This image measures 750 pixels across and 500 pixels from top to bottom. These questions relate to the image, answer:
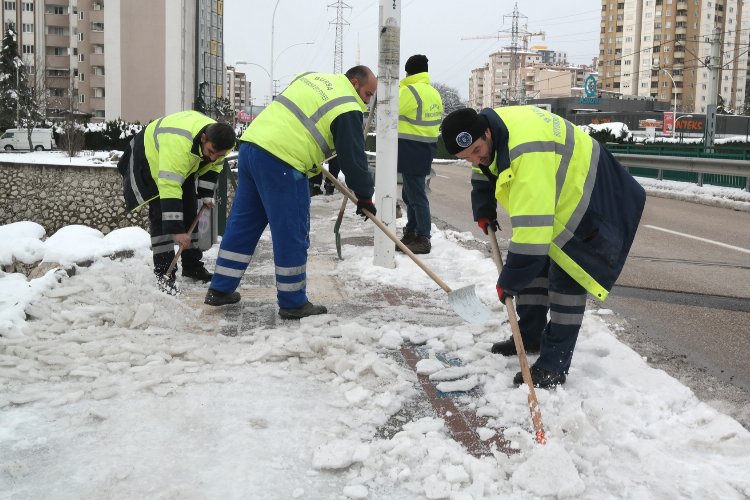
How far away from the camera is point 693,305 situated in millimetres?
5672

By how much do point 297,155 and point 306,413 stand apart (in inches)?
78.4

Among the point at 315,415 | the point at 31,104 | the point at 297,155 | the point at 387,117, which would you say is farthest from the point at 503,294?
the point at 31,104

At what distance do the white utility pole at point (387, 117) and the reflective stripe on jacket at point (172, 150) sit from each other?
63.3 inches

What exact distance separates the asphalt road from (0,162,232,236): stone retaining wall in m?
13.5

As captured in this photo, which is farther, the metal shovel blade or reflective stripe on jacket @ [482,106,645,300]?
the metal shovel blade

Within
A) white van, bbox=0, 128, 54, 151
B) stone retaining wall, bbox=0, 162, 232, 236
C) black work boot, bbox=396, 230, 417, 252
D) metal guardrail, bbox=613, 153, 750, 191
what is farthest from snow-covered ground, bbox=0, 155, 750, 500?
white van, bbox=0, 128, 54, 151

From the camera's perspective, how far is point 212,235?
7.91 metres

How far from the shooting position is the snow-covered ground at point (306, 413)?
105 inches

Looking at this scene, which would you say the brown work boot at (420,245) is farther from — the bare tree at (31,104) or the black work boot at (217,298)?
the bare tree at (31,104)

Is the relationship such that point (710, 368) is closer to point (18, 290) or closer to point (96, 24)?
point (18, 290)

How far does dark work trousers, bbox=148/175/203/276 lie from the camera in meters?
5.79

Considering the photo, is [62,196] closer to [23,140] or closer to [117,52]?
[23,140]

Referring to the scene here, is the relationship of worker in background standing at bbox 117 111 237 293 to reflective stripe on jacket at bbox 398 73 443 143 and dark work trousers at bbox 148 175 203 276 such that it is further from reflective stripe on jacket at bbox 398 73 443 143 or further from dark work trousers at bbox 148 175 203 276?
reflective stripe on jacket at bbox 398 73 443 143

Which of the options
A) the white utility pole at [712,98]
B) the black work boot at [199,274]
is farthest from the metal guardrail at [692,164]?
the black work boot at [199,274]
